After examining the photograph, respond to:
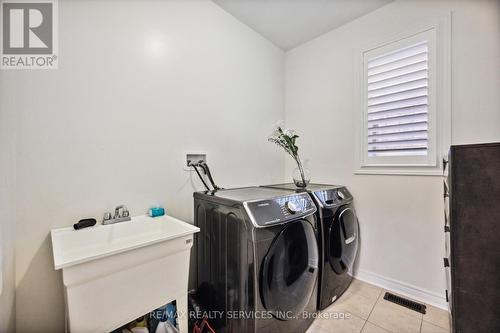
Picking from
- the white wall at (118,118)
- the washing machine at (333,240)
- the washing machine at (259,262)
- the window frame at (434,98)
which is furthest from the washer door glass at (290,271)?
the window frame at (434,98)

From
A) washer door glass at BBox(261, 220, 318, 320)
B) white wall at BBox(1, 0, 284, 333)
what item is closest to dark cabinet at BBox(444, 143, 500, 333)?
washer door glass at BBox(261, 220, 318, 320)

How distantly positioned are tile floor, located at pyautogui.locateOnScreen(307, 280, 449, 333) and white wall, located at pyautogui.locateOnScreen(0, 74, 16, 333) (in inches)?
64.2

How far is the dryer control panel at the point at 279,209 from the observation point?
3.53 ft

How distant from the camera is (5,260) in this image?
86 cm

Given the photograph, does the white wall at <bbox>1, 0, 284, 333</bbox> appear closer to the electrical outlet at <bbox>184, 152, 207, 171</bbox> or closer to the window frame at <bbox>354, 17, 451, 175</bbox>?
the electrical outlet at <bbox>184, 152, 207, 171</bbox>

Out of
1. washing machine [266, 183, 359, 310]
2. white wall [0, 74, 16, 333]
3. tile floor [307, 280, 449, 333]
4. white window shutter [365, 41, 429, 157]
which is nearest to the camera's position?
white wall [0, 74, 16, 333]

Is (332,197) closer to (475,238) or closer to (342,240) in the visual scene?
(342,240)

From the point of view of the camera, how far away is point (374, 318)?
1458mm

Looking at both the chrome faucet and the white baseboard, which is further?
the white baseboard

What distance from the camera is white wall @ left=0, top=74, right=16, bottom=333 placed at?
2.73 feet

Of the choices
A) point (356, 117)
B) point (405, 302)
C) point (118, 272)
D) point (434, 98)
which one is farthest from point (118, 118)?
point (405, 302)

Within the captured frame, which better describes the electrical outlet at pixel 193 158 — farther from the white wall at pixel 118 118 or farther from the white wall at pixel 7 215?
the white wall at pixel 7 215

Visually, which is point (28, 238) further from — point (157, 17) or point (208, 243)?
point (157, 17)

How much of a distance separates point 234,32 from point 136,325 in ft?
7.88
